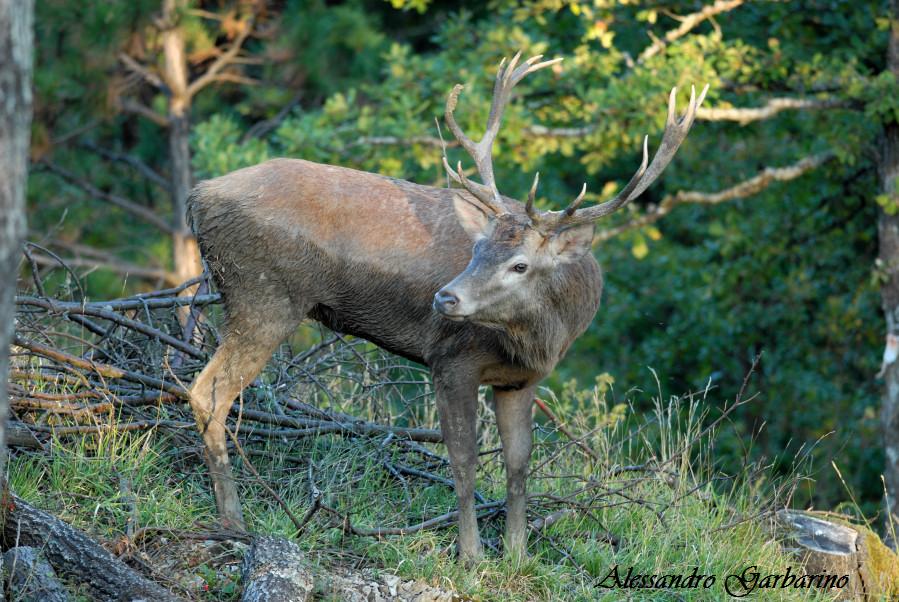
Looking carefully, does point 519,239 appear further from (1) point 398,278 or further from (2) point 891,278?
(2) point 891,278

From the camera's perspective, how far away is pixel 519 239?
5.66 m

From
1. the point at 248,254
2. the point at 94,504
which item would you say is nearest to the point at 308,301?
the point at 248,254

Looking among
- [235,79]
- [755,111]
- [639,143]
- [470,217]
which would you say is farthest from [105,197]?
[470,217]

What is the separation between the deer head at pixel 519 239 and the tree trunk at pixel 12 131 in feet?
7.54

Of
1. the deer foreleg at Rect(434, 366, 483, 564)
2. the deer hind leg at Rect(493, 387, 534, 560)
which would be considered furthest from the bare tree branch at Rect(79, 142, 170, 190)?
the deer foreleg at Rect(434, 366, 483, 564)

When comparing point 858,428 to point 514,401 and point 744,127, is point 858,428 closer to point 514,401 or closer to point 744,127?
point 744,127

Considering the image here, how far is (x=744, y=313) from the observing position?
44.3ft

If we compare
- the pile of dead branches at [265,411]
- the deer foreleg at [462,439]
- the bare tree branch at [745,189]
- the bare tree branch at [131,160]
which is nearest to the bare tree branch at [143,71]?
the bare tree branch at [131,160]

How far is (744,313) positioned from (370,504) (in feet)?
27.9

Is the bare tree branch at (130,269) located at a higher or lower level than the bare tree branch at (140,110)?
lower

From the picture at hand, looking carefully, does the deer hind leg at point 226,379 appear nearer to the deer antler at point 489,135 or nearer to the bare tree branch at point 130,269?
the deer antler at point 489,135

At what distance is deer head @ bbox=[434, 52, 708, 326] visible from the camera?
5.52 m

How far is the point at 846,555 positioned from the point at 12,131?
16.3 ft

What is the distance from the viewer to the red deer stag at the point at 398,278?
5730mm
